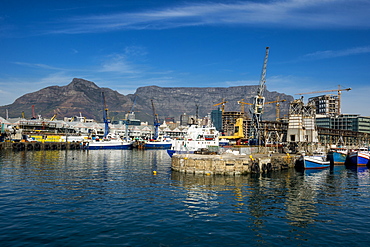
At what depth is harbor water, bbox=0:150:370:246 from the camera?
21.2 meters

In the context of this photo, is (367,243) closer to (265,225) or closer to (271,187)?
(265,225)

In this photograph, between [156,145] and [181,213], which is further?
[156,145]

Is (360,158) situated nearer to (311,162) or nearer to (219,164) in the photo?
(311,162)

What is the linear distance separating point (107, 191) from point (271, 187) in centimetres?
2491

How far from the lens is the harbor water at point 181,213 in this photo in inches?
835

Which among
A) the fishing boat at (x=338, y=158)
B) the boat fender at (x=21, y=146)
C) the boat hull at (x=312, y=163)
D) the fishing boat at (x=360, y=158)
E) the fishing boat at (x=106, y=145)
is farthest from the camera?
the fishing boat at (x=106, y=145)

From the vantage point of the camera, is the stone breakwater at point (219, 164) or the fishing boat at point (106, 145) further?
the fishing boat at point (106, 145)

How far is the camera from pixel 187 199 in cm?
3359

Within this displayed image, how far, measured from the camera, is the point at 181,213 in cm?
2783

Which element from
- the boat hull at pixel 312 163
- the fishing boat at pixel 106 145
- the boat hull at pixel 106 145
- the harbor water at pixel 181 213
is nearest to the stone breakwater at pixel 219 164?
the harbor water at pixel 181 213

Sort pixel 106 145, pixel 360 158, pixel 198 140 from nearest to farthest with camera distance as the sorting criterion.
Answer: pixel 198 140 < pixel 360 158 < pixel 106 145

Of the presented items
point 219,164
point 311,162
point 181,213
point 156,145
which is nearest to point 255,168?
point 219,164

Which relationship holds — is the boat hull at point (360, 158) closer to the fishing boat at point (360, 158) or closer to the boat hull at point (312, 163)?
the fishing boat at point (360, 158)

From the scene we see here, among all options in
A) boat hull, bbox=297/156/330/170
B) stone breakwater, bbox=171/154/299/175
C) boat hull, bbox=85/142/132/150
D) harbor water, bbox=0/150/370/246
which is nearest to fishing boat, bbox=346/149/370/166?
boat hull, bbox=297/156/330/170
